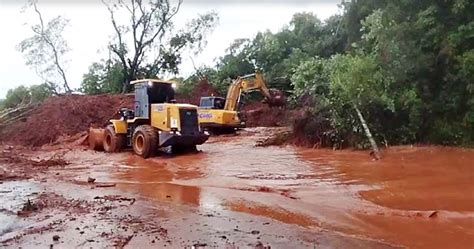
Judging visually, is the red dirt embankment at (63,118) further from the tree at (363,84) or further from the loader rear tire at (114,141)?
the tree at (363,84)

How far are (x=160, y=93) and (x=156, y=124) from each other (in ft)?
3.23

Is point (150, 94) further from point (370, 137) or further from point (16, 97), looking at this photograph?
point (16, 97)

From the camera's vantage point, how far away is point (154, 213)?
815 cm

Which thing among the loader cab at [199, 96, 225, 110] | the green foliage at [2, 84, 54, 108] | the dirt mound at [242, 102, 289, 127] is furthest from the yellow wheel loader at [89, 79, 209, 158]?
the green foliage at [2, 84, 54, 108]

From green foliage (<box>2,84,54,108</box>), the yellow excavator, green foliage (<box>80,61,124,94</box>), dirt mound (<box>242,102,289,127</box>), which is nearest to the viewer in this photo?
the yellow excavator

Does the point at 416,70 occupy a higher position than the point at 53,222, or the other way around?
the point at 416,70

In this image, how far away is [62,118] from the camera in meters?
23.2

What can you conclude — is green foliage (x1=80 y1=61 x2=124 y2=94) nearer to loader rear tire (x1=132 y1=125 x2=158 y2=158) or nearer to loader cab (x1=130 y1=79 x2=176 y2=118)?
loader cab (x1=130 y1=79 x2=176 y2=118)

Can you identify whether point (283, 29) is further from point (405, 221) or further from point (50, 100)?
point (405, 221)

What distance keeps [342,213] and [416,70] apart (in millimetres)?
7562

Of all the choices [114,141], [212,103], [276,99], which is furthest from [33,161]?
[276,99]

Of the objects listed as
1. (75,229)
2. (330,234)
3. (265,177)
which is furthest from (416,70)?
(75,229)

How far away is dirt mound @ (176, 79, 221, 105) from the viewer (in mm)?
29922

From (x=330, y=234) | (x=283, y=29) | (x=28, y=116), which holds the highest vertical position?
(x=283, y=29)
